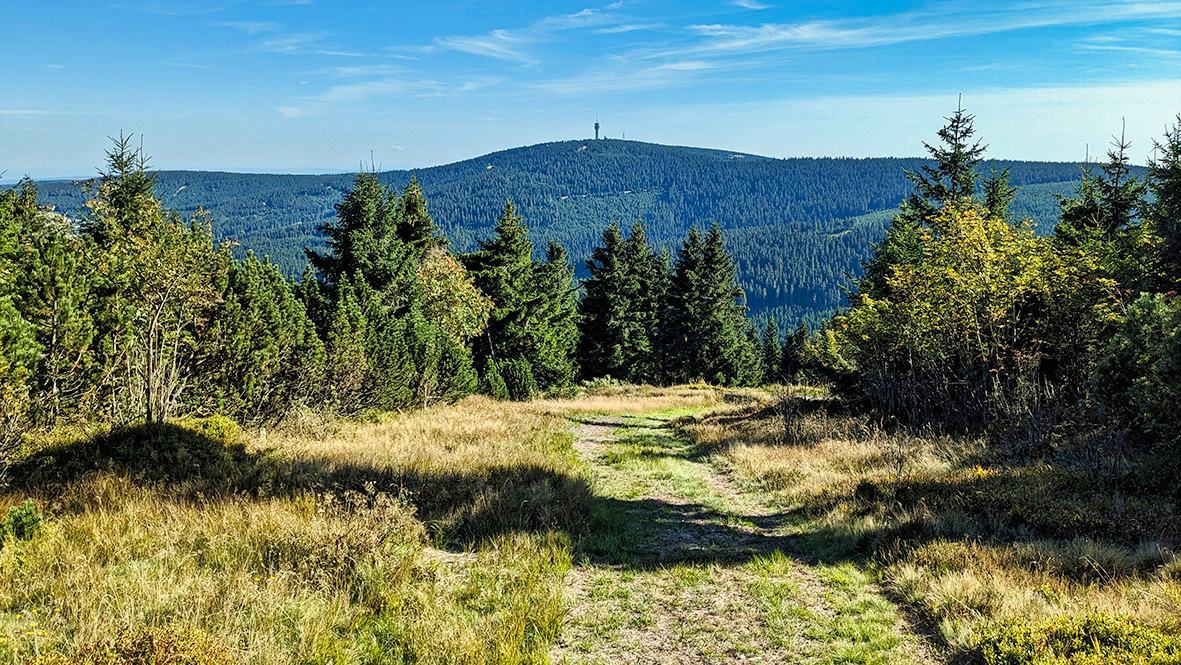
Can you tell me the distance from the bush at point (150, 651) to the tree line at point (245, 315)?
3977 mm

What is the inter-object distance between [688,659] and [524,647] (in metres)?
1.30

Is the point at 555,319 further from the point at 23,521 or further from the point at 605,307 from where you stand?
the point at 23,521

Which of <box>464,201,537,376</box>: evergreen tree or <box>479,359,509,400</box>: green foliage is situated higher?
<box>464,201,537,376</box>: evergreen tree

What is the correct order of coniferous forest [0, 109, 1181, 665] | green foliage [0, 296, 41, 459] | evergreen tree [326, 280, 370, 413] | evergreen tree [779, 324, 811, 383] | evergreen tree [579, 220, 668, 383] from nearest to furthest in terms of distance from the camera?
coniferous forest [0, 109, 1181, 665]
green foliage [0, 296, 41, 459]
evergreen tree [326, 280, 370, 413]
evergreen tree [579, 220, 668, 383]
evergreen tree [779, 324, 811, 383]

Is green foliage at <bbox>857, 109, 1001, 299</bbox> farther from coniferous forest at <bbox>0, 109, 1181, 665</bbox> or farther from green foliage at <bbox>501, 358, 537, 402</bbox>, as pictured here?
green foliage at <bbox>501, 358, 537, 402</bbox>

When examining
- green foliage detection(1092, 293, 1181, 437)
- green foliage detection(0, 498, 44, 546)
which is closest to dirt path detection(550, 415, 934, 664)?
green foliage detection(0, 498, 44, 546)

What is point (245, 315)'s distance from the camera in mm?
12875

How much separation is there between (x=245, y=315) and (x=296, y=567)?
887 centimetres

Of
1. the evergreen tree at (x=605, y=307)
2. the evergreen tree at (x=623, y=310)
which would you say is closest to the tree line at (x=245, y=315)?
the evergreen tree at (x=605, y=307)

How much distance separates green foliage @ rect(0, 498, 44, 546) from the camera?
5306 millimetres

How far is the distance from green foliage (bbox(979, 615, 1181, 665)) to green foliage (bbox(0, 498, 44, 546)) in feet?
25.9

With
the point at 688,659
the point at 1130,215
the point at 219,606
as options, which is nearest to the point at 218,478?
the point at 219,606

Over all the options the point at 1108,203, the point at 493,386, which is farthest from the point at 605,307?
the point at 1108,203

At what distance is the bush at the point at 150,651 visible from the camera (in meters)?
3.59
